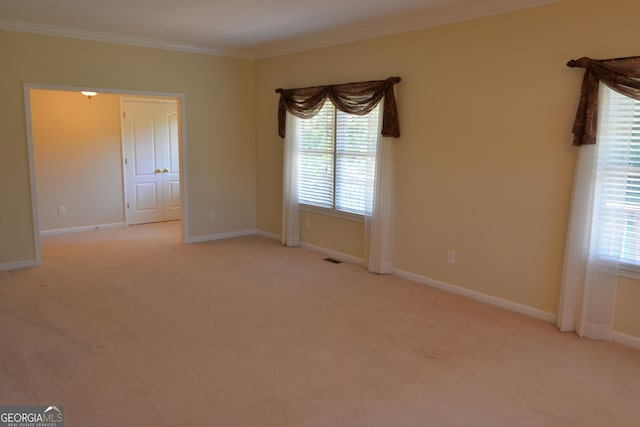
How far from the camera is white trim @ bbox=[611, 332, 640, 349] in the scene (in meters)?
3.37

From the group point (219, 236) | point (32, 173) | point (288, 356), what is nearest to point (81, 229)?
point (32, 173)

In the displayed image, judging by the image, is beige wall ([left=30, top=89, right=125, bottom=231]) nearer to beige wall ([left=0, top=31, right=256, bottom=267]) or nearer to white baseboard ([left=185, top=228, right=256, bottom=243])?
beige wall ([left=0, top=31, right=256, bottom=267])

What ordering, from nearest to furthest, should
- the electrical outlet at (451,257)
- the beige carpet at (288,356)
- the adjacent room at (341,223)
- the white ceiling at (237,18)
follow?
the beige carpet at (288,356), the adjacent room at (341,223), the white ceiling at (237,18), the electrical outlet at (451,257)

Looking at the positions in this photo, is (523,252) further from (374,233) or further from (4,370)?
(4,370)

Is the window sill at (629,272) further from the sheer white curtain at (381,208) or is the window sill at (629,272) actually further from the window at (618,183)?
the sheer white curtain at (381,208)

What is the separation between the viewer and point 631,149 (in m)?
3.27

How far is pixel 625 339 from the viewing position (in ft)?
11.2

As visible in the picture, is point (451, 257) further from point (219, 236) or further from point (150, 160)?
point (150, 160)

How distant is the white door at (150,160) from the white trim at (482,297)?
4.05 metres

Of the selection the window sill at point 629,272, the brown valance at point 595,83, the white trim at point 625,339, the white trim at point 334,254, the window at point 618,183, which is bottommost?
the white trim at point 625,339

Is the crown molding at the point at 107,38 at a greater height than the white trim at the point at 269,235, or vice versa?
the crown molding at the point at 107,38

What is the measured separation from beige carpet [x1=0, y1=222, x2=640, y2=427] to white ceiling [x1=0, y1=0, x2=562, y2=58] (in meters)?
2.62

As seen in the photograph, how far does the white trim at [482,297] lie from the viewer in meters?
3.86

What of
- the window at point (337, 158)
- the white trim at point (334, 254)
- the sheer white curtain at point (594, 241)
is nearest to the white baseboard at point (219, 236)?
the white trim at point (334, 254)
